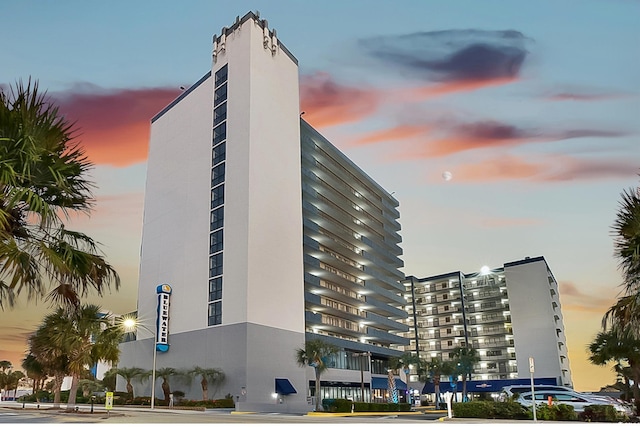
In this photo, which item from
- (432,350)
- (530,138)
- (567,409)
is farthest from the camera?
(432,350)

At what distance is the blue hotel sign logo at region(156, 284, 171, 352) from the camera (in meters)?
60.0

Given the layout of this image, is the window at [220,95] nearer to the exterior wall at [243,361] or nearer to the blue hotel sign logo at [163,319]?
the blue hotel sign logo at [163,319]

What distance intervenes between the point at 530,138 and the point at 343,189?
53530 millimetres

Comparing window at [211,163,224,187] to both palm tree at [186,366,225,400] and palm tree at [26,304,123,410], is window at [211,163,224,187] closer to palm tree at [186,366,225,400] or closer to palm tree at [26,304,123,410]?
palm tree at [186,366,225,400]

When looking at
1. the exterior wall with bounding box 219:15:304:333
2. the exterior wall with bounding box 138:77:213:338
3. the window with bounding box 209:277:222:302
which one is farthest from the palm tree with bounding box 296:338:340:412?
the exterior wall with bounding box 138:77:213:338

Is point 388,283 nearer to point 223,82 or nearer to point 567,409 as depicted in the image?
point 223,82

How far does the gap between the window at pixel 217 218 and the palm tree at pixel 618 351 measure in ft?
131

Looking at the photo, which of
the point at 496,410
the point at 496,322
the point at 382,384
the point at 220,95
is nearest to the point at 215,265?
the point at 220,95

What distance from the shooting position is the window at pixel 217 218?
59.9m

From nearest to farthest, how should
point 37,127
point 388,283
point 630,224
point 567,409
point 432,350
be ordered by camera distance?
point 37,127 < point 630,224 < point 567,409 < point 388,283 < point 432,350

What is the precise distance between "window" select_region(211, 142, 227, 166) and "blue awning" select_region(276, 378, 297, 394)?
89.1ft

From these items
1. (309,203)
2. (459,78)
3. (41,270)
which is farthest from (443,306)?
(41,270)

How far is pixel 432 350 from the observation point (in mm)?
113625

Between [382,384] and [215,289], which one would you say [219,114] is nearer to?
[215,289]
